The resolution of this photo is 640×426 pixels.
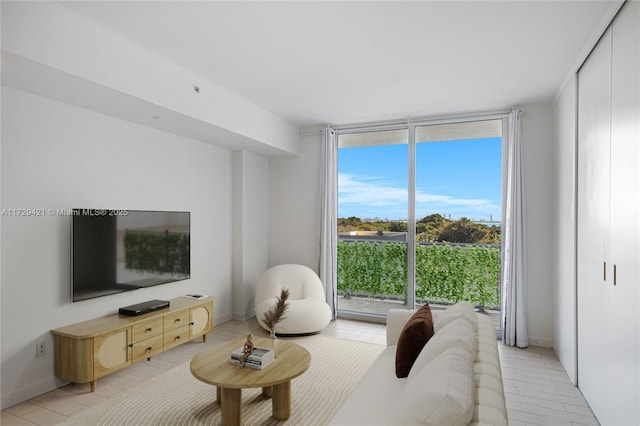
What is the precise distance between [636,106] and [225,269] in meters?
4.61

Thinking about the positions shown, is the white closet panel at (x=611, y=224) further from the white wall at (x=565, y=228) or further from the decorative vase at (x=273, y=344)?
the decorative vase at (x=273, y=344)

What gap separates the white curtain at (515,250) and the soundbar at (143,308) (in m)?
3.84

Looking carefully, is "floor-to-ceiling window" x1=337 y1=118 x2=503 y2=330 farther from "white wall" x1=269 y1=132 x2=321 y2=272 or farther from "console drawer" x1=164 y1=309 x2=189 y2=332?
"console drawer" x1=164 y1=309 x2=189 y2=332

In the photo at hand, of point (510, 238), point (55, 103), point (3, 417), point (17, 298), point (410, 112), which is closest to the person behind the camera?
point (3, 417)

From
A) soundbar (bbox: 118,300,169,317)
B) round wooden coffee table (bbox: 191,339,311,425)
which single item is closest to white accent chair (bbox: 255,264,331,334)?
soundbar (bbox: 118,300,169,317)

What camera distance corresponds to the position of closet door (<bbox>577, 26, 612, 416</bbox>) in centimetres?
260

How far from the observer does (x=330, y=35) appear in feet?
9.36

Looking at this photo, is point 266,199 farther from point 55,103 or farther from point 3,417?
point 3,417

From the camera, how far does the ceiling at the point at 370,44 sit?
251cm

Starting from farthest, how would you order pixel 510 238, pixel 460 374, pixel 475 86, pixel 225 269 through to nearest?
pixel 225 269 < pixel 510 238 < pixel 475 86 < pixel 460 374

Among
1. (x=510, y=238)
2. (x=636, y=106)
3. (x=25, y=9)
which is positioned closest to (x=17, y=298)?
(x=25, y=9)

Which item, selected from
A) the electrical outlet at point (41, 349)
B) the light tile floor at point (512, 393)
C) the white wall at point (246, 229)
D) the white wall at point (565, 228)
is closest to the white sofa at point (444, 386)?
the light tile floor at point (512, 393)

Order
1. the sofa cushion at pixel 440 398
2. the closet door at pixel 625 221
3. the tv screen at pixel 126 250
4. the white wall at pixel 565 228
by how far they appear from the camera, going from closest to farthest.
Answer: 1. the sofa cushion at pixel 440 398
2. the closet door at pixel 625 221
3. the tv screen at pixel 126 250
4. the white wall at pixel 565 228

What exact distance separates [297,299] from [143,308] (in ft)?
6.49
